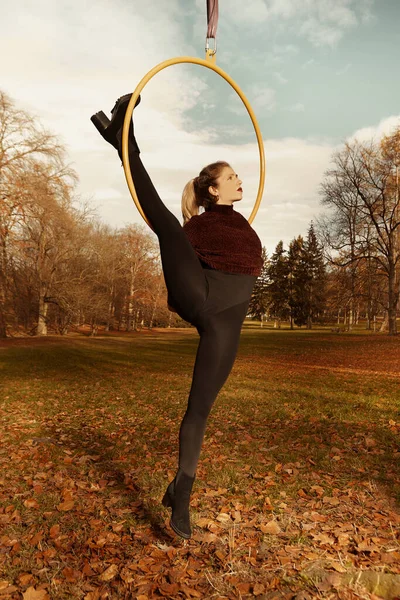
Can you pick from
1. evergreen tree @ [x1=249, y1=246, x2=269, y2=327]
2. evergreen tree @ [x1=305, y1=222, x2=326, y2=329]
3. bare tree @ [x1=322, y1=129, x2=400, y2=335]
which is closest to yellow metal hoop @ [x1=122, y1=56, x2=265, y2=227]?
bare tree @ [x1=322, y1=129, x2=400, y2=335]

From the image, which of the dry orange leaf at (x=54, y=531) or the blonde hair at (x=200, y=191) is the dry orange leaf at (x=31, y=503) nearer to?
the dry orange leaf at (x=54, y=531)

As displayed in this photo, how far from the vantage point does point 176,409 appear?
9.26 m

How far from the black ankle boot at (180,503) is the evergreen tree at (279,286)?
5423 cm

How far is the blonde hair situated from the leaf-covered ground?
8.58 feet

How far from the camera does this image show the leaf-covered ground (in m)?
3.13

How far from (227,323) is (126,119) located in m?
1.41

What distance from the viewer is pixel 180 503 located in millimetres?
2842

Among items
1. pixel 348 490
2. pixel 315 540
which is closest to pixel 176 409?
pixel 348 490

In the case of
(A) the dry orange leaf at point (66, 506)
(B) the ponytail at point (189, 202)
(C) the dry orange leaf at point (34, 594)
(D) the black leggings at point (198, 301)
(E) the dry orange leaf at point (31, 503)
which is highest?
(B) the ponytail at point (189, 202)

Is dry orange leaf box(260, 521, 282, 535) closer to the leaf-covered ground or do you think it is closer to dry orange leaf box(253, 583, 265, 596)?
the leaf-covered ground

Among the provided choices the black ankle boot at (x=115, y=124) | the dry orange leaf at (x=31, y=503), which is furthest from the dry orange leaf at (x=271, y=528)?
the black ankle boot at (x=115, y=124)

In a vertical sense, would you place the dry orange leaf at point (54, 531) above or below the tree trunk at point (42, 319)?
below

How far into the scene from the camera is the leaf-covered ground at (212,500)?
3.13 m

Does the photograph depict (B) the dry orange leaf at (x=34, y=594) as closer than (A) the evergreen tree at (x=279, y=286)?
Yes
